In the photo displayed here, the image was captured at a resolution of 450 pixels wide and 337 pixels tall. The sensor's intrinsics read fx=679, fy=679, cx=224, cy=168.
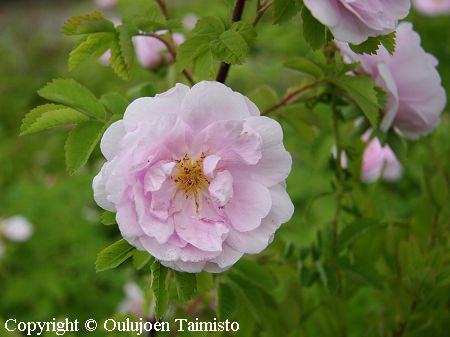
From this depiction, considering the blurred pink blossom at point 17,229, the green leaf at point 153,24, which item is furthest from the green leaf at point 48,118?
the blurred pink blossom at point 17,229

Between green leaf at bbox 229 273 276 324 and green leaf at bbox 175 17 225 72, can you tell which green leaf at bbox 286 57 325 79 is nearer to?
green leaf at bbox 175 17 225 72

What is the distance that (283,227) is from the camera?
1.76 m

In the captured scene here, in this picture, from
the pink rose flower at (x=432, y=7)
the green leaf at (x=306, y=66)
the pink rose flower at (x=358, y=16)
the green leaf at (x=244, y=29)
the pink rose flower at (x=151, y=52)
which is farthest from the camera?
the pink rose flower at (x=432, y=7)

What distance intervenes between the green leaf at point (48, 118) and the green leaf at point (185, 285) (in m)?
0.23

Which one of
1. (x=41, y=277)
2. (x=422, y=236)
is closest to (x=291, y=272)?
(x=422, y=236)

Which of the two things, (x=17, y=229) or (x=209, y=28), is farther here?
(x=17, y=229)

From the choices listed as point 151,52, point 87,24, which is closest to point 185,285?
point 87,24

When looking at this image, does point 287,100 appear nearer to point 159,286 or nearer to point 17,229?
point 159,286

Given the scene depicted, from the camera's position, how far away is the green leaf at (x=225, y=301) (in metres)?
0.91

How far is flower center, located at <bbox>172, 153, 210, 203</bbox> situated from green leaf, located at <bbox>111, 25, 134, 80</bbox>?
0.38 feet

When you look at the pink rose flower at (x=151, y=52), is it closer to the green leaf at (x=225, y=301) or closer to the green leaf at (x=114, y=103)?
the green leaf at (x=114, y=103)

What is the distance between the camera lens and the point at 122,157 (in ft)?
2.11

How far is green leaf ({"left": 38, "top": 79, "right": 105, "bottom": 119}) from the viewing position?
0.80 m

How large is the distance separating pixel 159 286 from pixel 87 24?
289 millimetres
